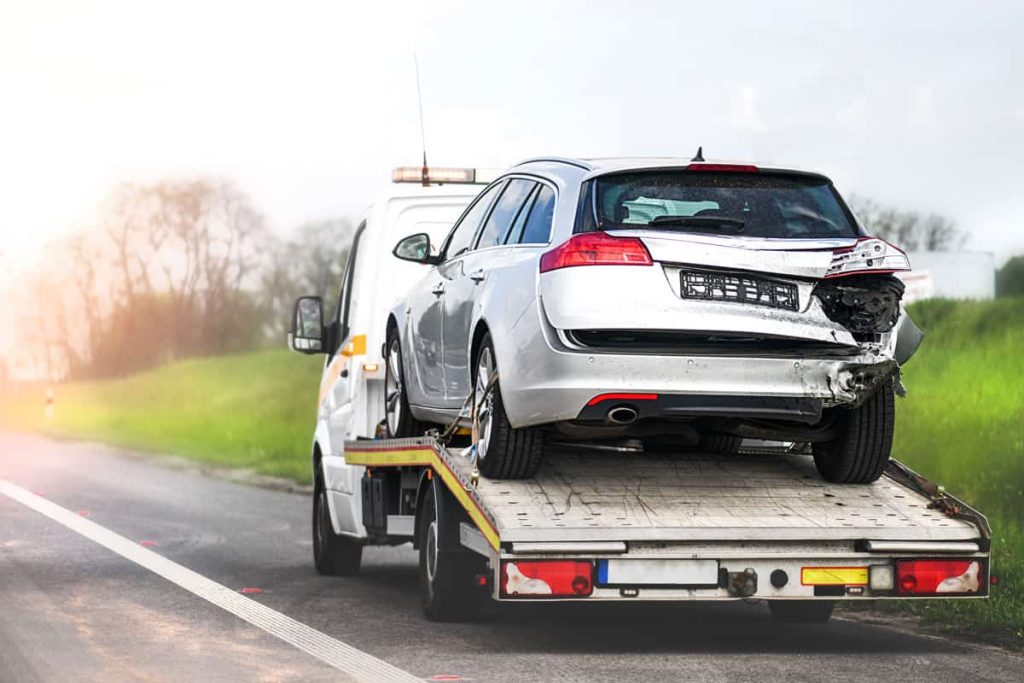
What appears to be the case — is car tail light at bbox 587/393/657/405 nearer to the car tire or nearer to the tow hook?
the tow hook

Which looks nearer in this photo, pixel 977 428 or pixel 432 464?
pixel 432 464

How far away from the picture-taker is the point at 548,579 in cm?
754

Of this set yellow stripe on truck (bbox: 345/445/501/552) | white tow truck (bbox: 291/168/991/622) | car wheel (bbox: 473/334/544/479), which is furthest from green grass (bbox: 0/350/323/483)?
car wheel (bbox: 473/334/544/479)

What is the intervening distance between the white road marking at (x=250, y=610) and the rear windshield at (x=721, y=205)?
7.38 ft

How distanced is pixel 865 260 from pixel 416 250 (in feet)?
10.7

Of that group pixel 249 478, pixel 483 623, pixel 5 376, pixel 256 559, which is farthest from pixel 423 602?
pixel 5 376

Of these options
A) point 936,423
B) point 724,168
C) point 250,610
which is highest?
point 724,168

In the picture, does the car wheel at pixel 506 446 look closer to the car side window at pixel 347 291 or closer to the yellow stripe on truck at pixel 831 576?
the yellow stripe on truck at pixel 831 576

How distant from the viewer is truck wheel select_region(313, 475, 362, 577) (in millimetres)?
12648

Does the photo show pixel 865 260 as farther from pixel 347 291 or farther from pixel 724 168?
pixel 347 291

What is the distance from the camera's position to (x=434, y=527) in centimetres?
934

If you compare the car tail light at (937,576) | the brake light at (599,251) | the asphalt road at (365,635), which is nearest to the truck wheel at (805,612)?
the asphalt road at (365,635)

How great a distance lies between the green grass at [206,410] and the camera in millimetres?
33250

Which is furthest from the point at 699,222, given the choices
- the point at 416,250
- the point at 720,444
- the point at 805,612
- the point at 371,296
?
the point at 371,296
